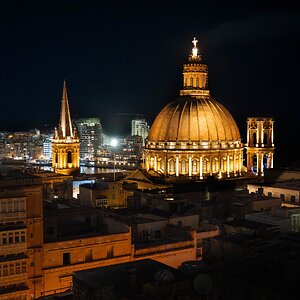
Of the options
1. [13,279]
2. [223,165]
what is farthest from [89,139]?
[13,279]

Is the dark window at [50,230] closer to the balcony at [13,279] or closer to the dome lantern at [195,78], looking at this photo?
the balcony at [13,279]

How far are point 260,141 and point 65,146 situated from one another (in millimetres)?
19394

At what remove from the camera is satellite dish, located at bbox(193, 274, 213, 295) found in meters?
18.6

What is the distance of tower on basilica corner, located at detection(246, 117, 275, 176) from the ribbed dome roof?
11.1 feet

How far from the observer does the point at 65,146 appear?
2472 inches

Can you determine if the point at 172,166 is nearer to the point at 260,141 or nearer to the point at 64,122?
the point at 260,141

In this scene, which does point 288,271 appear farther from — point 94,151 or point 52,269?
point 94,151

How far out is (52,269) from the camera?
2689 centimetres

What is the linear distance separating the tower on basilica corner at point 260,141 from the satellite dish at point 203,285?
4167cm

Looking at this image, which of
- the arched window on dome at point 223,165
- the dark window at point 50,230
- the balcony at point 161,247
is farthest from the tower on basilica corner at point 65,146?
the balcony at point 161,247

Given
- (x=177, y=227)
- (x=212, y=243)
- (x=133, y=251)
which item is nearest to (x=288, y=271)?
(x=212, y=243)

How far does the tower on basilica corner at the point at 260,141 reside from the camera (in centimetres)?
5997

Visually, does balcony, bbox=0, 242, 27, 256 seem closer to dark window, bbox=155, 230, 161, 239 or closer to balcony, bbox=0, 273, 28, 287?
balcony, bbox=0, 273, 28, 287

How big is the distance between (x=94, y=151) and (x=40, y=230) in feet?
503
